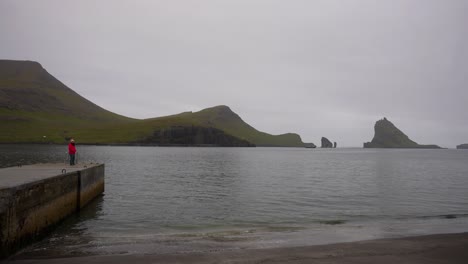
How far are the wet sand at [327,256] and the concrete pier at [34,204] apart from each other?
1.12m

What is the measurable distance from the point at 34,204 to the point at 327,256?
491 inches

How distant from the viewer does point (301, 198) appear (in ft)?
114

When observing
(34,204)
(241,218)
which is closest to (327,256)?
(241,218)

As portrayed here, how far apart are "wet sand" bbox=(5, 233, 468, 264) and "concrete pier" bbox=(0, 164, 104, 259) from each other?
1122 millimetres

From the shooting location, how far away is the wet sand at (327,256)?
13.5 metres

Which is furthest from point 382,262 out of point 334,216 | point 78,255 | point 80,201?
point 80,201

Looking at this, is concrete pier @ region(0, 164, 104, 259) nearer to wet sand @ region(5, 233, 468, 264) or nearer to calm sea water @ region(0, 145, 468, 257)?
calm sea water @ region(0, 145, 468, 257)

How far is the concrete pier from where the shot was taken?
535 inches

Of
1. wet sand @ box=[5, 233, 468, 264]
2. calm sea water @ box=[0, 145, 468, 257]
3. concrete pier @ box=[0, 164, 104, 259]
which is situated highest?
concrete pier @ box=[0, 164, 104, 259]

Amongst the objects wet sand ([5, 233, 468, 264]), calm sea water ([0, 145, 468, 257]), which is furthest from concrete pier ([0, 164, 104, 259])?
wet sand ([5, 233, 468, 264])

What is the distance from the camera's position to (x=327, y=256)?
14.1 m

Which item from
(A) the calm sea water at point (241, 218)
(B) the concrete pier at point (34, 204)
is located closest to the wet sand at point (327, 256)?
(B) the concrete pier at point (34, 204)

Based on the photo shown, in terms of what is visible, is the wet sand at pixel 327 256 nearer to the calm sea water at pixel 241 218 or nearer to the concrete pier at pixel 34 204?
the concrete pier at pixel 34 204

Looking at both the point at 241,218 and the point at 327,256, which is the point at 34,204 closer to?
the point at 327,256
